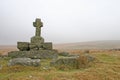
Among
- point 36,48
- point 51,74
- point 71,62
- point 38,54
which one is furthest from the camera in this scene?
point 36,48

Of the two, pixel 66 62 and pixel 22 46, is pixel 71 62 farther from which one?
pixel 22 46

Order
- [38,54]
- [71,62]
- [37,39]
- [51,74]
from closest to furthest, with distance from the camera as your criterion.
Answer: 1. [51,74]
2. [71,62]
3. [38,54]
4. [37,39]

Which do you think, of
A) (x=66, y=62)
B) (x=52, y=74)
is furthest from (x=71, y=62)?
(x=52, y=74)

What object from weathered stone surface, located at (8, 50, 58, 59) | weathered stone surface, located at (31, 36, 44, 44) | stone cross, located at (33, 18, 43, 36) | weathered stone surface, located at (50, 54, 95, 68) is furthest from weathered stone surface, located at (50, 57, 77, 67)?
stone cross, located at (33, 18, 43, 36)

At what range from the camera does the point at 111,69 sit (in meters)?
17.1

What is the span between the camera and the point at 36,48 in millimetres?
23406

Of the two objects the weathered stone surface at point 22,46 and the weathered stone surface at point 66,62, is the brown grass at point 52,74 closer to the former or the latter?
the weathered stone surface at point 66,62

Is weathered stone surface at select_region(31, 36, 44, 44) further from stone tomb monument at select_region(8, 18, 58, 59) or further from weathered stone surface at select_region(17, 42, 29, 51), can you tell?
weathered stone surface at select_region(17, 42, 29, 51)

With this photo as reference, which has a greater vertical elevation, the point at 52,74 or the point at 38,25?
the point at 38,25

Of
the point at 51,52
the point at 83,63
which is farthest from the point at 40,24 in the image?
the point at 83,63

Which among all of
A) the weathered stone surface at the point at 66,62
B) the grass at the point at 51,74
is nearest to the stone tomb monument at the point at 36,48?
the weathered stone surface at the point at 66,62

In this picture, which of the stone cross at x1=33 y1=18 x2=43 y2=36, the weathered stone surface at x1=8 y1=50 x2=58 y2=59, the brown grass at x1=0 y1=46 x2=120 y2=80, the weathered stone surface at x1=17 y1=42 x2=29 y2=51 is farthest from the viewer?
the stone cross at x1=33 y1=18 x2=43 y2=36

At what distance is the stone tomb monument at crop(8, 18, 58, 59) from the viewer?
72.7 ft

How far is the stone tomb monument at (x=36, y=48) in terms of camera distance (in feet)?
72.7
